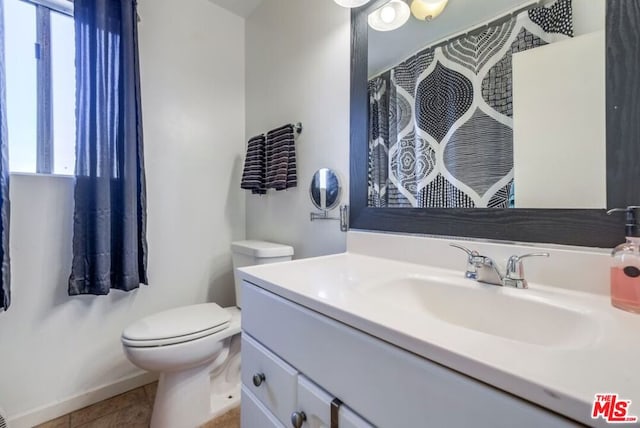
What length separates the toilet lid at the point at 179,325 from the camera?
1100 mm

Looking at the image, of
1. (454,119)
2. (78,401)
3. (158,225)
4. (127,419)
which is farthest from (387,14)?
(78,401)

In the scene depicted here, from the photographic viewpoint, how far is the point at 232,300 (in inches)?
75.3

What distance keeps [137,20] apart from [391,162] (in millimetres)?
1522

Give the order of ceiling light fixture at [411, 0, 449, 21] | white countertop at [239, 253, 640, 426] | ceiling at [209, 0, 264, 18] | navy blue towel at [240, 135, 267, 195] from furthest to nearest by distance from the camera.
Answer: 1. ceiling at [209, 0, 264, 18]
2. navy blue towel at [240, 135, 267, 195]
3. ceiling light fixture at [411, 0, 449, 21]
4. white countertop at [239, 253, 640, 426]

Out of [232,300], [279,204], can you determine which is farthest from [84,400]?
[279,204]

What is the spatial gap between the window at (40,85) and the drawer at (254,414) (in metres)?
1.39

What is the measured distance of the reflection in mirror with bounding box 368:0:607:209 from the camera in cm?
68

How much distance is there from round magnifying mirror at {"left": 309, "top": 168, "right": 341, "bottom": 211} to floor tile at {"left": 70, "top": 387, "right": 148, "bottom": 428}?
1.35m

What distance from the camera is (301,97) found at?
4.91 feet

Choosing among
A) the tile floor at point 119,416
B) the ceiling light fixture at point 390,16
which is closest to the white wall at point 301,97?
the ceiling light fixture at point 390,16

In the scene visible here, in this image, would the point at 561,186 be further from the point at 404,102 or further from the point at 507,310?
the point at 404,102

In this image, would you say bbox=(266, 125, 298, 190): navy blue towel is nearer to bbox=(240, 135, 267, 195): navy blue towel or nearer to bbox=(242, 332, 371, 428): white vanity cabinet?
bbox=(240, 135, 267, 195): navy blue towel

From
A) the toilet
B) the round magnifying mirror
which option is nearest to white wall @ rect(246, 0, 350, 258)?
the round magnifying mirror

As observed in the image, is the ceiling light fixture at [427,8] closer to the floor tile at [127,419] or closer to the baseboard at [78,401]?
the floor tile at [127,419]
